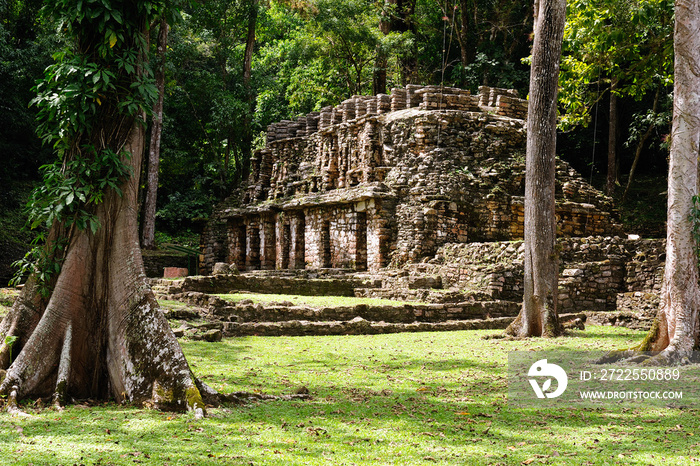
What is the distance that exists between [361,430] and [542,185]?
8251 millimetres

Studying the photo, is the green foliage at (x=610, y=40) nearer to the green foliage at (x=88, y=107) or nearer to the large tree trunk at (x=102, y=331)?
the green foliage at (x=88, y=107)

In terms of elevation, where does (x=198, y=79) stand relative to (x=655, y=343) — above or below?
above

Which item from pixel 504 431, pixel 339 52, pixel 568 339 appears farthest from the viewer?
pixel 339 52

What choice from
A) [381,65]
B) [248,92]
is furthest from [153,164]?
[381,65]

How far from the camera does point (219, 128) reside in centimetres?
3186

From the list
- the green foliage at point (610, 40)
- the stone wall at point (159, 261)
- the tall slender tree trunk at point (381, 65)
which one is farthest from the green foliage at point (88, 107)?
the tall slender tree trunk at point (381, 65)

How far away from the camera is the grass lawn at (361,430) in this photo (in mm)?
4344

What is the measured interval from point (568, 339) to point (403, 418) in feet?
22.0

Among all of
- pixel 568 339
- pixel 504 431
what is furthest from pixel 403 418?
pixel 568 339

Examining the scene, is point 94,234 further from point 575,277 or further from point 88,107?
point 575,277

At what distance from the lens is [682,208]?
27.3 feet

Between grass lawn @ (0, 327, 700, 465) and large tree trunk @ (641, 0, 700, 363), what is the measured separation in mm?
2395

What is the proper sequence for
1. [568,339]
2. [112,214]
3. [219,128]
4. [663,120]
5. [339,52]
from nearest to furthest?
[112,214]
[568,339]
[663,120]
[339,52]
[219,128]

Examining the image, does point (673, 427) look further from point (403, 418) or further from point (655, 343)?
point (655, 343)
